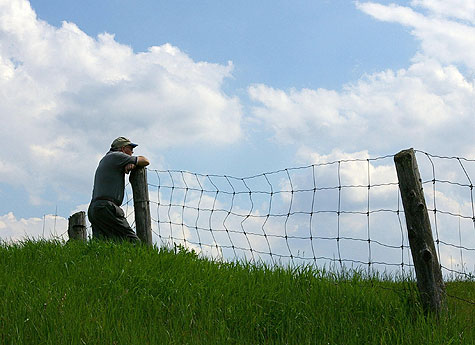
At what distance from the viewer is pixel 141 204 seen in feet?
30.1

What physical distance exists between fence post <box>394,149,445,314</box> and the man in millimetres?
4414

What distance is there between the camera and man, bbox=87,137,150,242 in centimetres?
920

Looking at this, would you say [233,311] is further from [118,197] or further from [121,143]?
[121,143]

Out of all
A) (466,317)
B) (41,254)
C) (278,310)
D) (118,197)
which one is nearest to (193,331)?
(278,310)

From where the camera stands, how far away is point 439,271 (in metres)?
5.96

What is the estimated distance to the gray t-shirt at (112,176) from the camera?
9.27 meters

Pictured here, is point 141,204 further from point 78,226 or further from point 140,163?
point 78,226

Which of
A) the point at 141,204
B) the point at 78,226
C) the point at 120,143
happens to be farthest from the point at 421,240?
the point at 78,226

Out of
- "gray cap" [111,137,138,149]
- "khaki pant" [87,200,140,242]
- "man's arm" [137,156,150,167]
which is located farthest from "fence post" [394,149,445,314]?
"gray cap" [111,137,138,149]

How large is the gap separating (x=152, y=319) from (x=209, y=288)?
0.98 meters

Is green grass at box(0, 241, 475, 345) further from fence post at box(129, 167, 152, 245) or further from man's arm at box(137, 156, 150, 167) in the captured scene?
man's arm at box(137, 156, 150, 167)

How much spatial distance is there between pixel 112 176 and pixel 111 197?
0.33 m

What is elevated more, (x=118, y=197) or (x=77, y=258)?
(x=118, y=197)

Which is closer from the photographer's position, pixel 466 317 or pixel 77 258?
pixel 466 317
